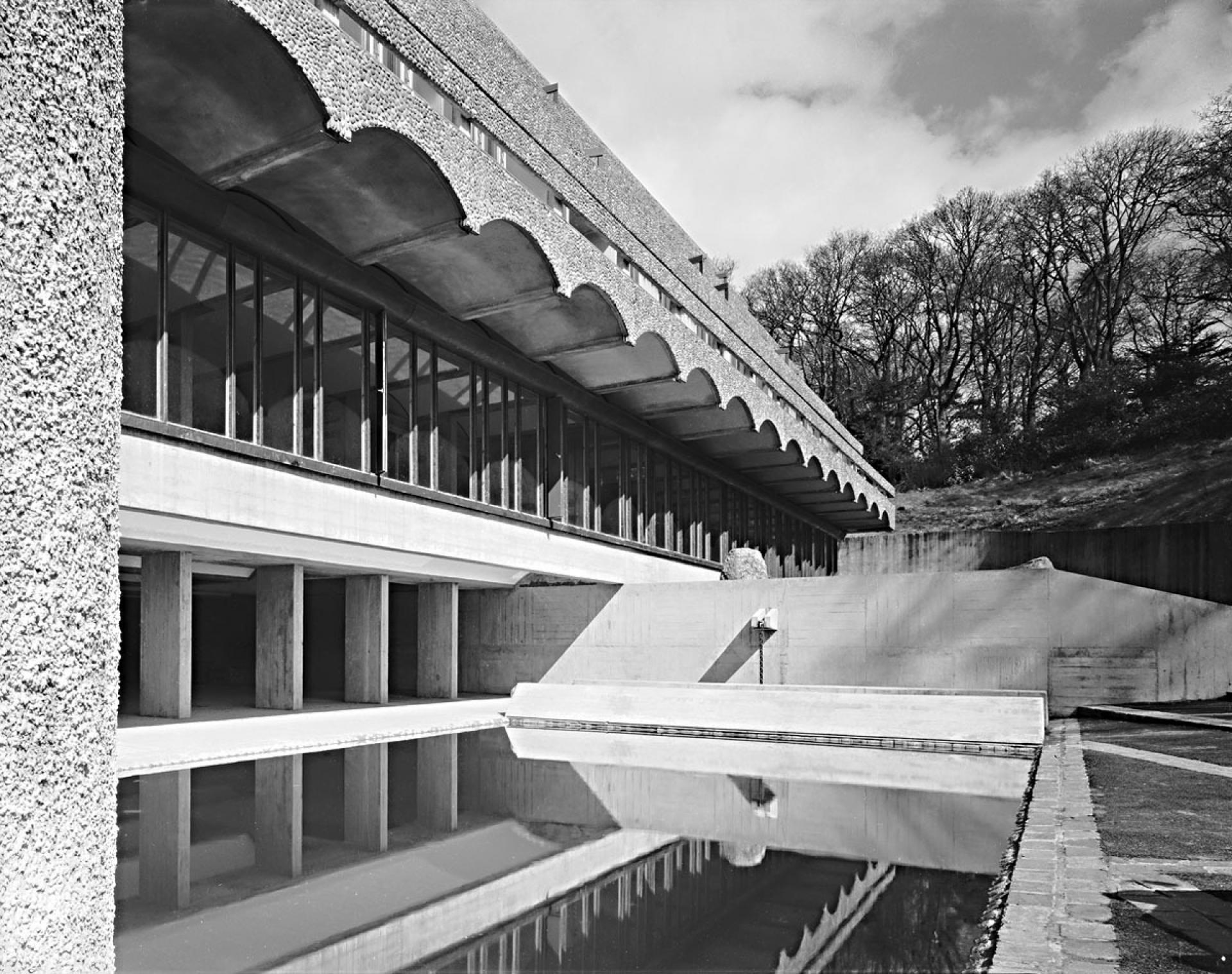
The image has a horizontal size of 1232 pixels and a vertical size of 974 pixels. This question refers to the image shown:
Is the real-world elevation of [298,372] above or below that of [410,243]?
below

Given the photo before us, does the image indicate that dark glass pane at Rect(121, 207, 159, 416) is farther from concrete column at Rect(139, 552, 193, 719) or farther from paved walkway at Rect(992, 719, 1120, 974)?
paved walkway at Rect(992, 719, 1120, 974)

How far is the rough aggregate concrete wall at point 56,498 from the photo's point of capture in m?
3.41

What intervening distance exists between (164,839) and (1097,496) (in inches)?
1620

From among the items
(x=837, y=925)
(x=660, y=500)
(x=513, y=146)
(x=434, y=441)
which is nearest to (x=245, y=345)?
(x=434, y=441)

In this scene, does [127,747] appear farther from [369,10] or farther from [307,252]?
[369,10]

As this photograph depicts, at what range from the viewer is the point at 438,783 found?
1079 centimetres

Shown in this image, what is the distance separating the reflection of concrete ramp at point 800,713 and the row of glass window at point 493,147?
8358mm

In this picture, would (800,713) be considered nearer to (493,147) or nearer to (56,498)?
(493,147)

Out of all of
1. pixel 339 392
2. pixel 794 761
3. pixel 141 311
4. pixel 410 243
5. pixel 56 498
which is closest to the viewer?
pixel 56 498

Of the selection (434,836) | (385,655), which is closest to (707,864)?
(434,836)

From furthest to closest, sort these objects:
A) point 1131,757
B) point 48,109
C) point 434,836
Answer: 1. point 1131,757
2. point 434,836
3. point 48,109

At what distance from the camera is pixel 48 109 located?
3.70 m

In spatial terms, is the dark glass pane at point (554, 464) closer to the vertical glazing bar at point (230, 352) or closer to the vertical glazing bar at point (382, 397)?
the vertical glazing bar at point (382, 397)

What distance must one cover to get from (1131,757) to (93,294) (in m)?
11.2
